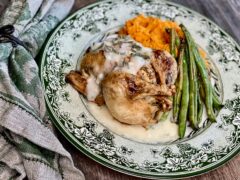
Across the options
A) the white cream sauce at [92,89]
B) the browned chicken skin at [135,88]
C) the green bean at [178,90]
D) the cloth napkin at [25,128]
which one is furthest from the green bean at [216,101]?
the cloth napkin at [25,128]

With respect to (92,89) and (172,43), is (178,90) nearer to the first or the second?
(172,43)

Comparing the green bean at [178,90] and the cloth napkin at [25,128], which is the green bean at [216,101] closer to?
the green bean at [178,90]

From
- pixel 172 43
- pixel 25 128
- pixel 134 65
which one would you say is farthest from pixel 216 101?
pixel 25 128

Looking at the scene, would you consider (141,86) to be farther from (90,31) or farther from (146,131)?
(90,31)

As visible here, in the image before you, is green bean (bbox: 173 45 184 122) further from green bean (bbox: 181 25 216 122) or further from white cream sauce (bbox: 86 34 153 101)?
white cream sauce (bbox: 86 34 153 101)

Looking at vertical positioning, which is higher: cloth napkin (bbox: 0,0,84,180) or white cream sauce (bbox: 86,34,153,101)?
white cream sauce (bbox: 86,34,153,101)

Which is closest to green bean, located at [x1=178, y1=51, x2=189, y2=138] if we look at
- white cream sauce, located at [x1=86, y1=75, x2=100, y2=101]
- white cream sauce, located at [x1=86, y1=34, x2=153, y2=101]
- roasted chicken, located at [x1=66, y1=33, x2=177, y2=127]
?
roasted chicken, located at [x1=66, y1=33, x2=177, y2=127]
